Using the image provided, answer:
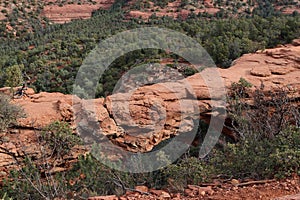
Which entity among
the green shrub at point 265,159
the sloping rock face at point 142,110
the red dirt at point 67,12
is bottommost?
the red dirt at point 67,12

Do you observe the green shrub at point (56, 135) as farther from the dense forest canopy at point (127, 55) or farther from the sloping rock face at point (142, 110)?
the dense forest canopy at point (127, 55)

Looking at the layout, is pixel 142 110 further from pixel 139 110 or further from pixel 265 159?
pixel 265 159

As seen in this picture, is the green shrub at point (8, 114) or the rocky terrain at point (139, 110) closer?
the green shrub at point (8, 114)

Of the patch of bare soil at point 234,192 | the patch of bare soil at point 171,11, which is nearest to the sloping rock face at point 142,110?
the patch of bare soil at point 234,192

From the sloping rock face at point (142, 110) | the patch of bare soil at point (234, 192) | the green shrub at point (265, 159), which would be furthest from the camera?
the sloping rock face at point (142, 110)

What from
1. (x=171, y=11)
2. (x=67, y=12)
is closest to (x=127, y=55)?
(x=171, y=11)

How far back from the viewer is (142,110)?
11539 millimetres

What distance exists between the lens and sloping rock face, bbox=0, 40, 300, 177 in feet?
36.3

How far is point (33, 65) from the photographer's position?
2481cm

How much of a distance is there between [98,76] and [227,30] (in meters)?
10.3

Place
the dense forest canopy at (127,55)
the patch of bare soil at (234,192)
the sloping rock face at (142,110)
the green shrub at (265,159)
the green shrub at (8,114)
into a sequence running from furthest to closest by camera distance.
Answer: the dense forest canopy at (127,55) → the sloping rock face at (142,110) → the green shrub at (8,114) → the green shrub at (265,159) → the patch of bare soil at (234,192)

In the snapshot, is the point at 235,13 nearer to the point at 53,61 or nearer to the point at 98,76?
the point at 53,61

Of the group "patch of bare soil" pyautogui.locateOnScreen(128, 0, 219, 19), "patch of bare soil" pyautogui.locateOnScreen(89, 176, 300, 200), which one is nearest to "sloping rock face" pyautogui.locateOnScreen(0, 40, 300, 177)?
"patch of bare soil" pyautogui.locateOnScreen(89, 176, 300, 200)

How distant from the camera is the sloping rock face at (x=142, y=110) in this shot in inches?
436
